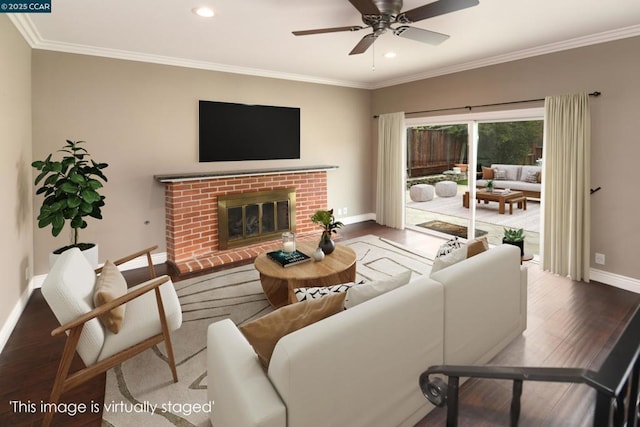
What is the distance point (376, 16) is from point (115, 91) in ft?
10.7

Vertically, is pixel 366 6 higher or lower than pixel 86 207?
higher

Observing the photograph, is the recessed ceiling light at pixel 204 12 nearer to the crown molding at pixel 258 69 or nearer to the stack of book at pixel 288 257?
the crown molding at pixel 258 69

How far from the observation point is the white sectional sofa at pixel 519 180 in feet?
15.4

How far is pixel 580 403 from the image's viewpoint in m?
2.08

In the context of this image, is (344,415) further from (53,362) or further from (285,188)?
(285,188)

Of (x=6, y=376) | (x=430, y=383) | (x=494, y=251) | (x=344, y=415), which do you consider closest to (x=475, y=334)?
(x=494, y=251)

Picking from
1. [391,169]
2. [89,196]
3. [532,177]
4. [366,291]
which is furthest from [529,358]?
[391,169]

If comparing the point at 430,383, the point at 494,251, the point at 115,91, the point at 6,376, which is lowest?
the point at 6,376

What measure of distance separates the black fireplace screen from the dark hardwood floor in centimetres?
223

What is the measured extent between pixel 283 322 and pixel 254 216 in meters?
3.88

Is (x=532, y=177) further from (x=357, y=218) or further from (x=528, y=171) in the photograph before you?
(x=357, y=218)

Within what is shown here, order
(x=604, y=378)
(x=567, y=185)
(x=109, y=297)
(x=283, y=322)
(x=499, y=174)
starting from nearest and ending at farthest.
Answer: (x=604, y=378), (x=283, y=322), (x=109, y=297), (x=567, y=185), (x=499, y=174)

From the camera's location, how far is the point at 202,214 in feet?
16.0

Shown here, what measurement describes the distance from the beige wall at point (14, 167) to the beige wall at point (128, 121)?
224 millimetres
